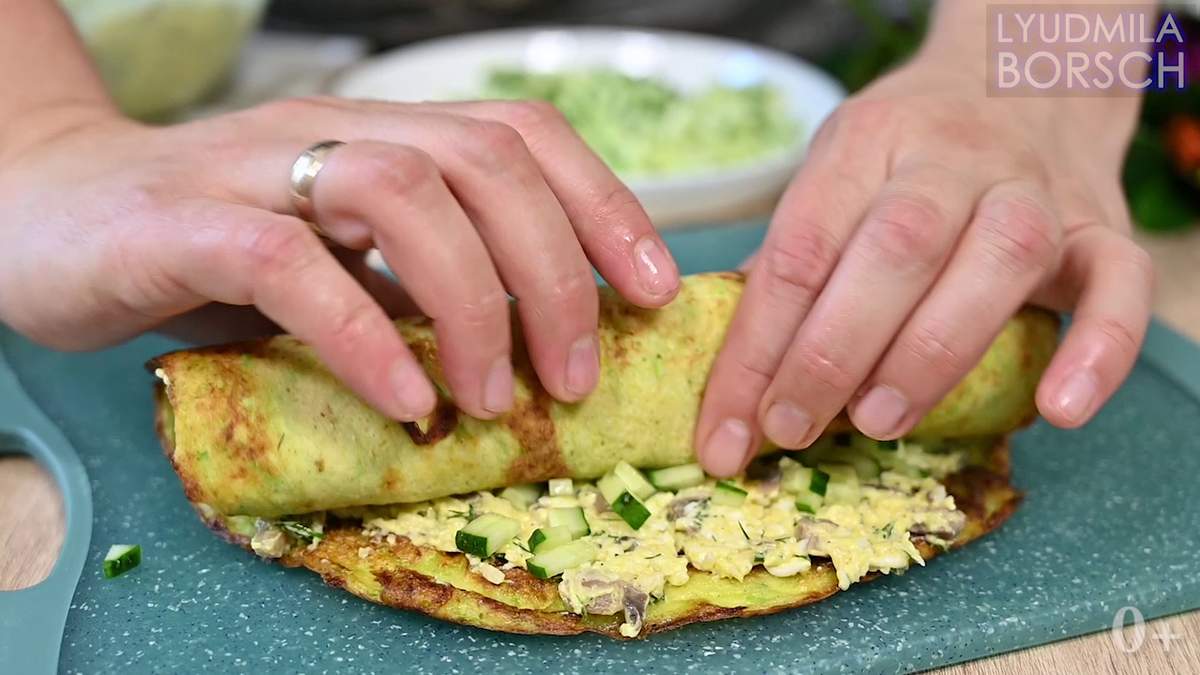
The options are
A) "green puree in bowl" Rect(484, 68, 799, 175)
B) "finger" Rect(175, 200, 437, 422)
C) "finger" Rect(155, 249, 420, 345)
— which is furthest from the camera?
"green puree in bowl" Rect(484, 68, 799, 175)

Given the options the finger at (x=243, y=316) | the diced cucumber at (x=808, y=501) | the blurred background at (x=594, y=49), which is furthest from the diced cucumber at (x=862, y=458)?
the blurred background at (x=594, y=49)

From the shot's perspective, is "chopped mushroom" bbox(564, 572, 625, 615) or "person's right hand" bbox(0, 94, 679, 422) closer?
"person's right hand" bbox(0, 94, 679, 422)

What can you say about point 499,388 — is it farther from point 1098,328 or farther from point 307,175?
point 1098,328

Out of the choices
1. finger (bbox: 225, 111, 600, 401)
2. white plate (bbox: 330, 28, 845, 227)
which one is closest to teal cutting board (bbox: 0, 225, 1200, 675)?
finger (bbox: 225, 111, 600, 401)

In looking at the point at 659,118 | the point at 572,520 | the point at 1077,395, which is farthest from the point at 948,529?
the point at 659,118

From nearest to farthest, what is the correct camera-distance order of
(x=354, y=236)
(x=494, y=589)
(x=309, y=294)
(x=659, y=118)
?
(x=309, y=294)
(x=354, y=236)
(x=494, y=589)
(x=659, y=118)

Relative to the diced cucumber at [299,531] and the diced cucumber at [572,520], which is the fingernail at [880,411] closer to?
the diced cucumber at [572,520]

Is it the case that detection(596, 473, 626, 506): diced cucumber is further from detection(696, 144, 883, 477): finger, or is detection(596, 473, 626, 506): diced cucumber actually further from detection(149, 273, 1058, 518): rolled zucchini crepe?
detection(696, 144, 883, 477): finger

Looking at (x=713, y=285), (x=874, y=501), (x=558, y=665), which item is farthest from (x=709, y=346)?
(x=558, y=665)
